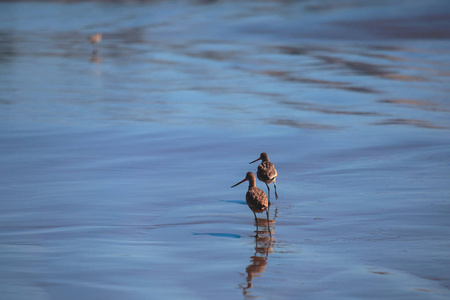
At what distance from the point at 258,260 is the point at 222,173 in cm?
366

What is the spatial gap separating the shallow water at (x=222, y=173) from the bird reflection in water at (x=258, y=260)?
0.11 feet

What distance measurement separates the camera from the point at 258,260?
6441 millimetres

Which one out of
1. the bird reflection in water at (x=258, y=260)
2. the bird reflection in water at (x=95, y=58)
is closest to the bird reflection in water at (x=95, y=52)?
the bird reflection in water at (x=95, y=58)

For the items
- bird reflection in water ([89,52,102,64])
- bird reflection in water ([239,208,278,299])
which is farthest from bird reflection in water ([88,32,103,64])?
bird reflection in water ([239,208,278,299])

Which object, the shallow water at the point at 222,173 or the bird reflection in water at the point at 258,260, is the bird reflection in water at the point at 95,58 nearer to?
the shallow water at the point at 222,173

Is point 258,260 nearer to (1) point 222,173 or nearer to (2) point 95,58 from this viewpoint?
(1) point 222,173

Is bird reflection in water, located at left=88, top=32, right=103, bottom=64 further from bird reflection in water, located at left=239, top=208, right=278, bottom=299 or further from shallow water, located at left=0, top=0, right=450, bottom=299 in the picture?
bird reflection in water, located at left=239, top=208, right=278, bottom=299

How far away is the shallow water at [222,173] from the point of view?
19.7 feet

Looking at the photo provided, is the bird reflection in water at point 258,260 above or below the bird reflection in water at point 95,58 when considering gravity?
above

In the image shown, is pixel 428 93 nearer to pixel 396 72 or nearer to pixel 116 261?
pixel 396 72

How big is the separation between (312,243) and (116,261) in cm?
190

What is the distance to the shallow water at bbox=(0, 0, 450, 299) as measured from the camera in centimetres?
602

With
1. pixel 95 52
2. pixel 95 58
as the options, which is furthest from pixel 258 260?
pixel 95 52

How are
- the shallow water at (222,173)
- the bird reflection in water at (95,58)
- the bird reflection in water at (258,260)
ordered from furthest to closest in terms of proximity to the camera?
the bird reflection in water at (95,58), the shallow water at (222,173), the bird reflection in water at (258,260)
